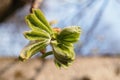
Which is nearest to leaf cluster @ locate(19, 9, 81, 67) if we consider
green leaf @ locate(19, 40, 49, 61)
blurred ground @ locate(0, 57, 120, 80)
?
green leaf @ locate(19, 40, 49, 61)

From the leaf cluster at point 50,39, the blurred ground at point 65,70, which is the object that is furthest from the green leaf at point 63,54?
the blurred ground at point 65,70

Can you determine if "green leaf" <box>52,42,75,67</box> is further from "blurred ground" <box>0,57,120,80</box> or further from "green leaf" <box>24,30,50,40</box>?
"blurred ground" <box>0,57,120,80</box>

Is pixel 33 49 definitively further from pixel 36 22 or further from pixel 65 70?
pixel 65 70

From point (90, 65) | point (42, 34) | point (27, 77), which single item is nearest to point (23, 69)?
point (27, 77)

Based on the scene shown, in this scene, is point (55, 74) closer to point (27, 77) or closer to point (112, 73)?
point (27, 77)

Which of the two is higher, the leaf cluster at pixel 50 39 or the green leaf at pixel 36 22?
the green leaf at pixel 36 22

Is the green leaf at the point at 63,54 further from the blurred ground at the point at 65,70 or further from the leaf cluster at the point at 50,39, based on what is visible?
the blurred ground at the point at 65,70

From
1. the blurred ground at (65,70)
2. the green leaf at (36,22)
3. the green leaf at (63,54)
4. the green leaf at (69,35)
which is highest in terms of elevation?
the green leaf at (36,22)
